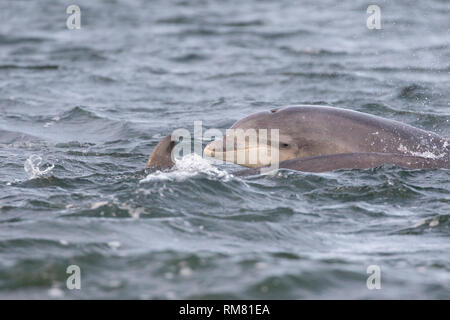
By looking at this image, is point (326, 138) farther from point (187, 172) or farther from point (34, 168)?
point (34, 168)

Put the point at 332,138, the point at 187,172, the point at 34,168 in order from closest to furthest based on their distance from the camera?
1. the point at 187,172
2. the point at 332,138
3. the point at 34,168

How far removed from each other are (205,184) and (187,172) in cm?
32

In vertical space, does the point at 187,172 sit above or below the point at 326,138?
below

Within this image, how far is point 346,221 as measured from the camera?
7.86 metres

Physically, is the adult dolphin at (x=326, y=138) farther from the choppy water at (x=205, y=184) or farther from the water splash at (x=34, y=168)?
the water splash at (x=34, y=168)

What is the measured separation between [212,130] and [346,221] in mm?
5846

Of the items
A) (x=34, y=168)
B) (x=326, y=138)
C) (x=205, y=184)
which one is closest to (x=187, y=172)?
(x=205, y=184)

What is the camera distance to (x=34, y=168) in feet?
31.8

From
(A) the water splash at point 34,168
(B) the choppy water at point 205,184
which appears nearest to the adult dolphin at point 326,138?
(B) the choppy water at point 205,184

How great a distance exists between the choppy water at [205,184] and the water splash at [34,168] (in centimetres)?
4

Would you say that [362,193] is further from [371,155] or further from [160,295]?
[160,295]

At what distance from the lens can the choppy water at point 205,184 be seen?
Result: 656 centimetres

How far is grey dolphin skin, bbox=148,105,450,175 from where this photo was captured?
948 cm

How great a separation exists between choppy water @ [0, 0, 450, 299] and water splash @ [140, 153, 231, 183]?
0.9 inches
